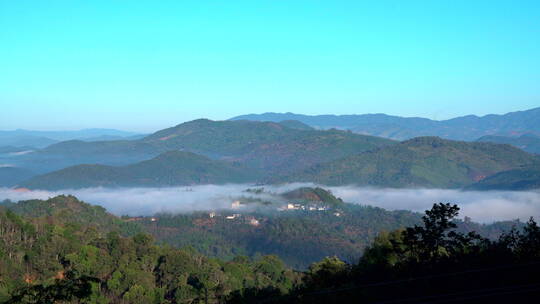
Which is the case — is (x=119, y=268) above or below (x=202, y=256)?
above

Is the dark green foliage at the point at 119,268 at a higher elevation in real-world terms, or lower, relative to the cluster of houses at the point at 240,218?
higher

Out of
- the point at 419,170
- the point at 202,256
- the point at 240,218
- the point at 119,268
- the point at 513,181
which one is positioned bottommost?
the point at 240,218

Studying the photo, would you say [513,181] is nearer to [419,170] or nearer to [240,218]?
[419,170]

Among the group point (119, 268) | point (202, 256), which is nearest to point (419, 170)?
point (202, 256)

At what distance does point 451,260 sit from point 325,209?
358ft

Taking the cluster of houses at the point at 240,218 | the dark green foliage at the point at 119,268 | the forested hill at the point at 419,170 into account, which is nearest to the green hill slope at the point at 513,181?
the forested hill at the point at 419,170

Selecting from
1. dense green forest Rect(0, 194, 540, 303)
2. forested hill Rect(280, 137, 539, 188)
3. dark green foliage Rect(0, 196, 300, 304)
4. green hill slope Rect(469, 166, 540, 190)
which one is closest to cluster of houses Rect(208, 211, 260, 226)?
dense green forest Rect(0, 194, 540, 303)

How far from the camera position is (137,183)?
19500 centimetres

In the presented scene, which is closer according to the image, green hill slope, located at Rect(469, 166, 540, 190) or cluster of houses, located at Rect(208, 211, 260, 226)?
cluster of houses, located at Rect(208, 211, 260, 226)

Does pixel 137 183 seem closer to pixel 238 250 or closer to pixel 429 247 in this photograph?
pixel 238 250

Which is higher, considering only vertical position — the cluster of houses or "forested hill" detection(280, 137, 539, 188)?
"forested hill" detection(280, 137, 539, 188)

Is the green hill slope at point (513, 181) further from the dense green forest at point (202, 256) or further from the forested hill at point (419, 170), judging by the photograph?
the dense green forest at point (202, 256)

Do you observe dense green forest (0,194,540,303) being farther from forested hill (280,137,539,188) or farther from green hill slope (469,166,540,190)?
forested hill (280,137,539,188)

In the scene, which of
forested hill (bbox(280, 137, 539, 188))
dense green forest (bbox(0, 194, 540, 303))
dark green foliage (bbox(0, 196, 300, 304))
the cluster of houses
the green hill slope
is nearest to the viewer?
dense green forest (bbox(0, 194, 540, 303))
